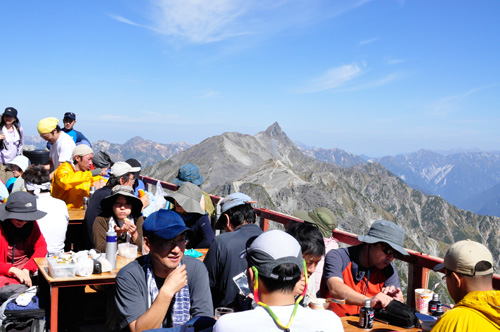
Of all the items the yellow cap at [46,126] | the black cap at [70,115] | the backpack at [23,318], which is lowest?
the backpack at [23,318]

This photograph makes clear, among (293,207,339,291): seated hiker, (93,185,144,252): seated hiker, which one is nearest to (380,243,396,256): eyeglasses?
(293,207,339,291): seated hiker

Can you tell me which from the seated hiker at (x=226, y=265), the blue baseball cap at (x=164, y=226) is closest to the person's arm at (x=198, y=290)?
the blue baseball cap at (x=164, y=226)

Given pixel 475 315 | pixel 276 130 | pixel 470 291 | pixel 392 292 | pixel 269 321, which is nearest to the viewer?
pixel 269 321

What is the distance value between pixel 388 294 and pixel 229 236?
1642 mm

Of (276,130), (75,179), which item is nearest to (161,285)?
(75,179)

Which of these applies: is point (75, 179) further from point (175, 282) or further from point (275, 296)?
point (275, 296)

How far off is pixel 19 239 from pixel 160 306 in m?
2.70

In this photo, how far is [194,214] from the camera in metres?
5.71

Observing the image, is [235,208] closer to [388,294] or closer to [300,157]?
[388,294]

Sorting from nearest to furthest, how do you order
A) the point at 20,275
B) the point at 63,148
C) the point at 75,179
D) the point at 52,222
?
the point at 20,275, the point at 52,222, the point at 75,179, the point at 63,148

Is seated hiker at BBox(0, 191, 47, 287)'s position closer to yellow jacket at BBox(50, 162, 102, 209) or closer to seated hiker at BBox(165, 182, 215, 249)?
seated hiker at BBox(165, 182, 215, 249)

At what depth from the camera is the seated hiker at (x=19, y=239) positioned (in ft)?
15.4

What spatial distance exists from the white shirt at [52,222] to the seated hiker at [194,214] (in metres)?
1.36

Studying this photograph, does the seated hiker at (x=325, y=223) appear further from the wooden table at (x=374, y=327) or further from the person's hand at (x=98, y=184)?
the person's hand at (x=98, y=184)
